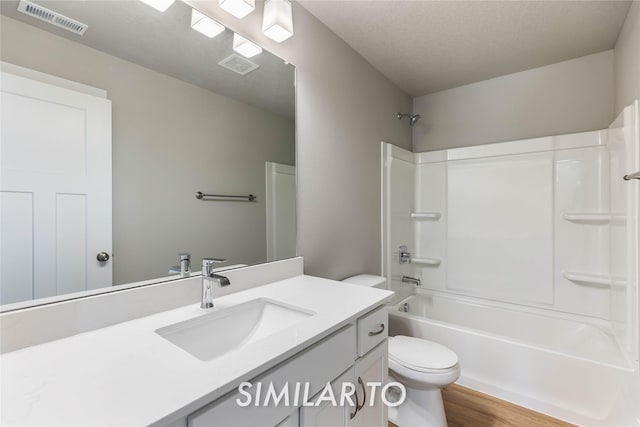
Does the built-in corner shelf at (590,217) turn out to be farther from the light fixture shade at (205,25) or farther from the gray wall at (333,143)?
the light fixture shade at (205,25)

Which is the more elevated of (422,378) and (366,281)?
(366,281)

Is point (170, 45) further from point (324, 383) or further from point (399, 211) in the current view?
point (399, 211)

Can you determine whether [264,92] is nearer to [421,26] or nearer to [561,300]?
[421,26]

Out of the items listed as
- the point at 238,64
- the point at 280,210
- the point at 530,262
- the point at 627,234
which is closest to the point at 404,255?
the point at 530,262

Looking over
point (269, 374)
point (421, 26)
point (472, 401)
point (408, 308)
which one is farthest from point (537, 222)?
point (269, 374)

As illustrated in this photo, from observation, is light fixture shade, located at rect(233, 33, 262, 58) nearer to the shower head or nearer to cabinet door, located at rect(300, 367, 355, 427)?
cabinet door, located at rect(300, 367, 355, 427)

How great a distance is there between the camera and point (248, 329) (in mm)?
1100

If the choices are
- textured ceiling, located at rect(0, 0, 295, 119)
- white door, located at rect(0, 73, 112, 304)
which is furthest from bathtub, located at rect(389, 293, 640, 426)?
white door, located at rect(0, 73, 112, 304)

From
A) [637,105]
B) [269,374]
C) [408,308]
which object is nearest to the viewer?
[269,374]

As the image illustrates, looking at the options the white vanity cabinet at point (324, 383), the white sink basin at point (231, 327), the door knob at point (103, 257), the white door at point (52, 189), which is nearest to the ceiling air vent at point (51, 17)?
the white door at point (52, 189)

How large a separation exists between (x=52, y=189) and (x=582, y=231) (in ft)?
10.1

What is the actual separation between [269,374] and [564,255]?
255 cm

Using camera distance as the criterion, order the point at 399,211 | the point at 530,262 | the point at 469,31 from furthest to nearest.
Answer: the point at 399,211
the point at 530,262
the point at 469,31

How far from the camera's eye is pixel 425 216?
2812 mm
